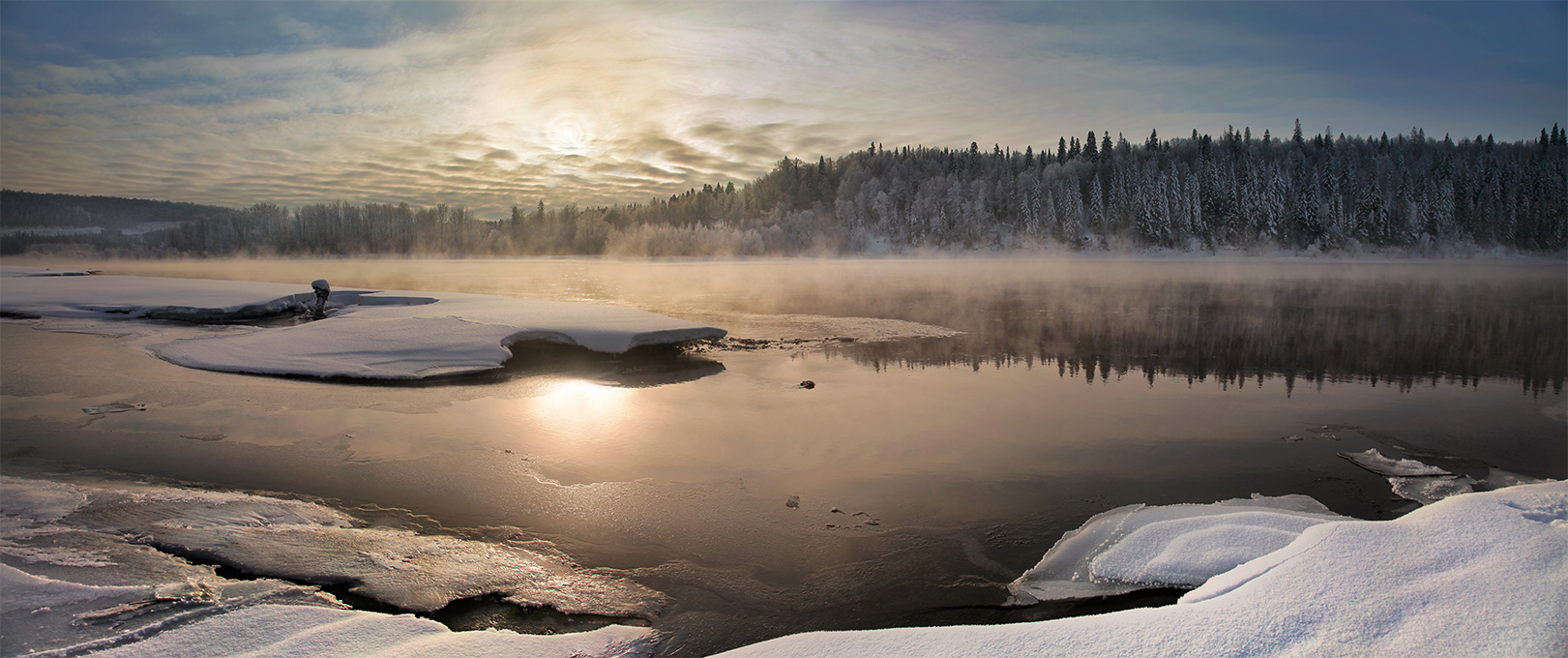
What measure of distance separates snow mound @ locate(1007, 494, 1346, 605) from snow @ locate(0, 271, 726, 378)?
29.2 feet

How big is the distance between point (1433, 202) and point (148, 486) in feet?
357

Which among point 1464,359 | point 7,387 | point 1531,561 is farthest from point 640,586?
point 1464,359

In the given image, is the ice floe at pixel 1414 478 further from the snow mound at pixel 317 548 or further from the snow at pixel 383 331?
the snow at pixel 383 331

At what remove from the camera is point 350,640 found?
346cm

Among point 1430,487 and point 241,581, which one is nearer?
point 241,581

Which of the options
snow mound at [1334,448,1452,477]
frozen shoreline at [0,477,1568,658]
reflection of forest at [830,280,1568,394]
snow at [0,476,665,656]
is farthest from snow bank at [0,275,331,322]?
snow mound at [1334,448,1452,477]

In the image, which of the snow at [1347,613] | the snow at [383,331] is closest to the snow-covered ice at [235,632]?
the snow at [1347,613]

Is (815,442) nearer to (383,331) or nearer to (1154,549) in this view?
(1154,549)

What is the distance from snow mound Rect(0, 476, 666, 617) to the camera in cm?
431

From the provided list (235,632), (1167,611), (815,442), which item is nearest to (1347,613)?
(1167,611)

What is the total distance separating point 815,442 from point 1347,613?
5.00m

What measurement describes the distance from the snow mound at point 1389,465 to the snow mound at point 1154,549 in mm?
1953

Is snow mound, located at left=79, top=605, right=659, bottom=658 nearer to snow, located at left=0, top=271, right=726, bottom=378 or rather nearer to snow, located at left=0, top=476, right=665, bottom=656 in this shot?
snow, located at left=0, top=476, right=665, bottom=656

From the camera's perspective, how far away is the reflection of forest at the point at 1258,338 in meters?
12.1
